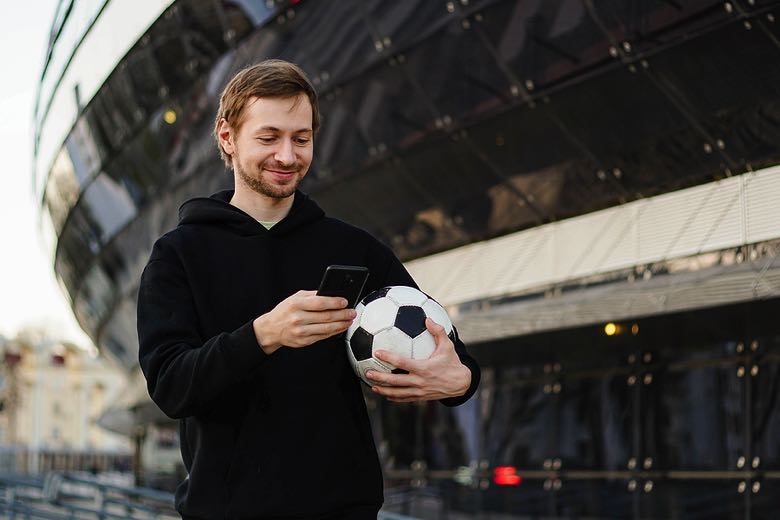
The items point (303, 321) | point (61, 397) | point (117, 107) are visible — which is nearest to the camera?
point (303, 321)

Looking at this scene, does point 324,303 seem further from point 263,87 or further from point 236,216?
point 263,87

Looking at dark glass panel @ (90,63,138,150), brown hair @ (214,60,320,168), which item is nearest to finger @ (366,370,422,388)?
brown hair @ (214,60,320,168)

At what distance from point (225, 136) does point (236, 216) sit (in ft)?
0.83

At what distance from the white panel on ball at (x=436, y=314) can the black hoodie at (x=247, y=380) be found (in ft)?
0.30

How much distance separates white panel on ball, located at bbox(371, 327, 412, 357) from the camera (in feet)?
10.5

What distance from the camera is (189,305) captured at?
320 cm

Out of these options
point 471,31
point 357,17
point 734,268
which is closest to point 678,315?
point 734,268

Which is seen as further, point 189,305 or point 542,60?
point 542,60

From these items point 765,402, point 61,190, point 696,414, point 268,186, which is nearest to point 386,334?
point 268,186

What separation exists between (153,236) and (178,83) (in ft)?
14.7

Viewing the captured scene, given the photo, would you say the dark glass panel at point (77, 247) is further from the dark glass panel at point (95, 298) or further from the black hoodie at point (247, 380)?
the black hoodie at point (247, 380)

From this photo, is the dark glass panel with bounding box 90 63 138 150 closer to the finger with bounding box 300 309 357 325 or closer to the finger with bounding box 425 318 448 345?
the finger with bounding box 425 318 448 345

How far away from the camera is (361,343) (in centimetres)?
322

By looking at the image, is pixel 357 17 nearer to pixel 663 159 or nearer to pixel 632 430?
pixel 663 159
